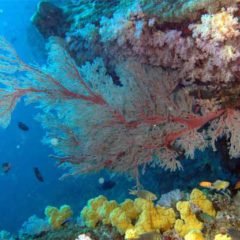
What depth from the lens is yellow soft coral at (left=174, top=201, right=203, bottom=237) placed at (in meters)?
3.90

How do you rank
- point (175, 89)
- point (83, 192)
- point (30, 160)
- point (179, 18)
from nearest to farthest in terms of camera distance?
point (179, 18), point (175, 89), point (83, 192), point (30, 160)

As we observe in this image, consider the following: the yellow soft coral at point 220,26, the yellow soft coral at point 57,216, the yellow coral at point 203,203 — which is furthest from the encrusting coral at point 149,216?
the yellow soft coral at point 220,26

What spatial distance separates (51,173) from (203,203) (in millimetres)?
35211

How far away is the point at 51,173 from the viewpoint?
37.8 m

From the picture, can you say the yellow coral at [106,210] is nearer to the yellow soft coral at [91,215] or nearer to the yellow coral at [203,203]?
the yellow soft coral at [91,215]

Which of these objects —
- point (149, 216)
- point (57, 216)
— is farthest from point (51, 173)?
point (149, 216)

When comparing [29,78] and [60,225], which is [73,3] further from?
[60,225]

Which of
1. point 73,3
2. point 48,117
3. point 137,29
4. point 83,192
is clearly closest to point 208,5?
point 137,29

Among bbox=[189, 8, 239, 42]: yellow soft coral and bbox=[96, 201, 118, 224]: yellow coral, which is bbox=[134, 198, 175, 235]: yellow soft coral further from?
bbox=[189, 8, 239, 42]: yellow soft coral

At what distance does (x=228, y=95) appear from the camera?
452 cm

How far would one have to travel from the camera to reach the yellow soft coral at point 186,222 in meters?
3.90

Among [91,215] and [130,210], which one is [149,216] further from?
[91,215]

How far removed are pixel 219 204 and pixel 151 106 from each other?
171cm

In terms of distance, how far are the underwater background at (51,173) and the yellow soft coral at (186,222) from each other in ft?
3.96
